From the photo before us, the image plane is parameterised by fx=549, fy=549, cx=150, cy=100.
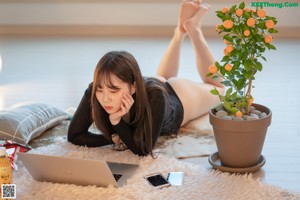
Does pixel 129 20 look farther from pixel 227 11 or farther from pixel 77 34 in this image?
pixel 227 11

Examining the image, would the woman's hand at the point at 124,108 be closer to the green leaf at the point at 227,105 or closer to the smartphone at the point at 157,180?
the smartphone at the point at 157,180

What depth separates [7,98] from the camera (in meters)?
3.46

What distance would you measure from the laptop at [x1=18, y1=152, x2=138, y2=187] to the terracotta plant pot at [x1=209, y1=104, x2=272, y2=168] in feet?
1.42

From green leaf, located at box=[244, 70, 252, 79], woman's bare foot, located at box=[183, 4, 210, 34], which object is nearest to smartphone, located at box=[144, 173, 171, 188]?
green leaf, located at box=[244, 70, 252, 79]

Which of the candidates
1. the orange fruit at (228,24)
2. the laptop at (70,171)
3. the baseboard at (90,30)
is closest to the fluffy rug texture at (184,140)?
the laptop at (70,171)

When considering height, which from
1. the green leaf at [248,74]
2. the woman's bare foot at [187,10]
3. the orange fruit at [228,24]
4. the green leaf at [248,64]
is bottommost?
the green leaf at [248,74]

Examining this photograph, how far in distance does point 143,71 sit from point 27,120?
1.37 meters

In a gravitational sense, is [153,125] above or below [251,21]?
below

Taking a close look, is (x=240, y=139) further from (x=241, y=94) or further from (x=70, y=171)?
(x=70, y=171)

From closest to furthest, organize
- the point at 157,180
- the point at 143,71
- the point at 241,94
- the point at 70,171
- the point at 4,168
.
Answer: the point at 4,168 < the point at 70,171 < the point at 157,180 < the point at 241,94 < the point at 143,71

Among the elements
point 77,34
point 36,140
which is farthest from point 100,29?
point 36,140

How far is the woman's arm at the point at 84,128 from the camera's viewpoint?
8.48ft

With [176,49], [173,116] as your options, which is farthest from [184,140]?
[176,49]

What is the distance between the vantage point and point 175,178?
233 cm
